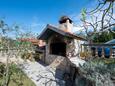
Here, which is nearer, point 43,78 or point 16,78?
point 16,78

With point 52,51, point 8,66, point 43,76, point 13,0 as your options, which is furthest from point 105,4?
point 52,51

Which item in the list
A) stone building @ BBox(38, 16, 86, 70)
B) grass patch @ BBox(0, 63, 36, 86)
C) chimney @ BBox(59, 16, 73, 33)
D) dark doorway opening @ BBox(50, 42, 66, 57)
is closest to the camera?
grass patch @ BBox(0, 63, 36, 86)

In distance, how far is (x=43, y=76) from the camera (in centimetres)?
1523

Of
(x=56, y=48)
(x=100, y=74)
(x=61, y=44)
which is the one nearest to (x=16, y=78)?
(x=100, y=74)

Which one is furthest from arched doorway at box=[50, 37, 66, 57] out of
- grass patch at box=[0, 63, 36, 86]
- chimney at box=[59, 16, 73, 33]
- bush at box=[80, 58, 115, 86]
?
bush at box=[80, 58, 115, 86]

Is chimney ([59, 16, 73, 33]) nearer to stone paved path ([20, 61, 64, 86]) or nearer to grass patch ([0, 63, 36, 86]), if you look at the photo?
stone paved path ([20, 61, 64, 86])

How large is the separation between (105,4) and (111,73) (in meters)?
5.23

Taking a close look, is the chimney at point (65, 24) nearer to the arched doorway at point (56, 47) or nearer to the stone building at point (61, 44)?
the stone building at point (61, 44)

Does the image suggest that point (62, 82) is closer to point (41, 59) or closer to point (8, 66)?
point (8, 66)

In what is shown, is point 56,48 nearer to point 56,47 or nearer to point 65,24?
point 56,47

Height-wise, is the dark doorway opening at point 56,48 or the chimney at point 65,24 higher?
the chimney at point 65,24

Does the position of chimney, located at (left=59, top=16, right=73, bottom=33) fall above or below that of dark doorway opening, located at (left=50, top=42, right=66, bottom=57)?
above

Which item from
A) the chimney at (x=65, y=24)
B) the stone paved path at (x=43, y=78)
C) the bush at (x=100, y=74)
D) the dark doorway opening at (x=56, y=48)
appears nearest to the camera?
the bush at (x=100, y=74)

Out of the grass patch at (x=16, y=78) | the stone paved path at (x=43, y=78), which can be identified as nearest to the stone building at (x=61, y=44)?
the stone paved path at (x=43, y=78)
